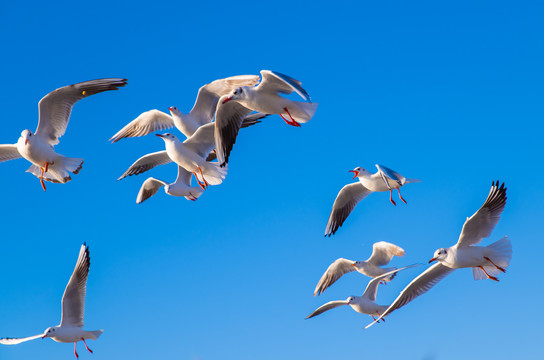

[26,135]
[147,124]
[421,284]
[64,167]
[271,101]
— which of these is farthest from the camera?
[147,124]

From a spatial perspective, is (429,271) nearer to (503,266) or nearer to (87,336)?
(503,266)

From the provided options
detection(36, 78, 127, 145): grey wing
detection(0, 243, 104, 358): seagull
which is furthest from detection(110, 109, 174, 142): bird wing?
detection(0, 243, 104, 358): seagull

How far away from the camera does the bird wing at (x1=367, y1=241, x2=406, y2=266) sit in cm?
1472

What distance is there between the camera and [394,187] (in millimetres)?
12547

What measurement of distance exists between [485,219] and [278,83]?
366 centimetres

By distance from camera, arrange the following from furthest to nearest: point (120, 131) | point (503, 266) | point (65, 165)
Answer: point (120, 131)
point (65, 165)
point (503, 266)

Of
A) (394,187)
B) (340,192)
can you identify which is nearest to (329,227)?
(340,192)

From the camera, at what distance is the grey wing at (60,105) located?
1229 centimetres

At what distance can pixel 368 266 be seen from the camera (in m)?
15.1

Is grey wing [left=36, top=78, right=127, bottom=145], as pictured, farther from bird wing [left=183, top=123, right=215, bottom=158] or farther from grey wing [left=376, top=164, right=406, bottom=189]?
grey wing [left=376, top=164, right=406, bottom=189]

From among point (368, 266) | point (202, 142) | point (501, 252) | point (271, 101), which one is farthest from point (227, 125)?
point (368, 266)

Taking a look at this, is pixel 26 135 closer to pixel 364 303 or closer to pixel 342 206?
pixel 342 206

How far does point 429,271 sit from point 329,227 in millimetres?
3531

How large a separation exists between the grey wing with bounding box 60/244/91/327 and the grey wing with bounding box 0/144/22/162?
7.41ft
